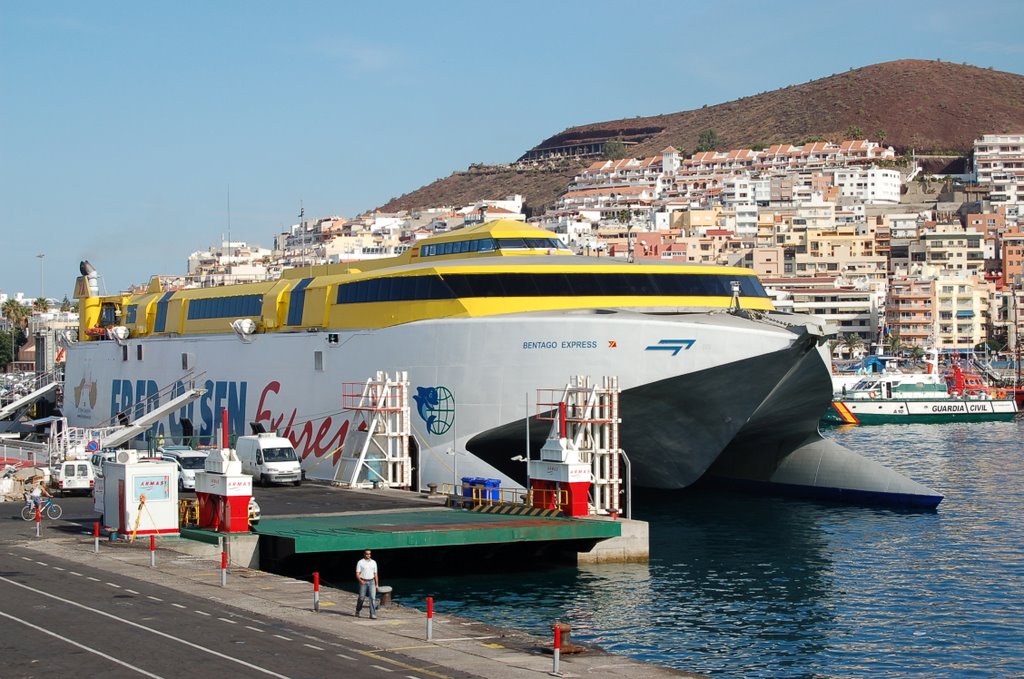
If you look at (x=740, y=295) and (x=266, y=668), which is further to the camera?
(x=740, y=295)

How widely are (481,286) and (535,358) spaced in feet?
10.8

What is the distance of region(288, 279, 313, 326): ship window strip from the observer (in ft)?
162

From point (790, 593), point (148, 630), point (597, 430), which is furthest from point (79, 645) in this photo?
point (597, 430)

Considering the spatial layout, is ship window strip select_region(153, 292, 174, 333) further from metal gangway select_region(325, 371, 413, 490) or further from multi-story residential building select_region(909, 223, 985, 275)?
multi-story residential building select_region(909, 223, 985, 275)

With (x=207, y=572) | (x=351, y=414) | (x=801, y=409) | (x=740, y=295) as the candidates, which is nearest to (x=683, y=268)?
(x=740, y=295)

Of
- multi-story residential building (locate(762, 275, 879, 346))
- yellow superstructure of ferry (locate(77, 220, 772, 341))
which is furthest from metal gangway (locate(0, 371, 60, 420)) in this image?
multi-story residential building (locate(762, 275, 879, 346))

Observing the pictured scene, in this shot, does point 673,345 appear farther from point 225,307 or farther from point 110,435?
point 110,435

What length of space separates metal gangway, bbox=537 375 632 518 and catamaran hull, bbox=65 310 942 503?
1.34m

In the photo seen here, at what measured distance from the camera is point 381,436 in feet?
140

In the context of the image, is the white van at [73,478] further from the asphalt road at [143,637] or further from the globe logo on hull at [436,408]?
the asphalt road at [143,637]

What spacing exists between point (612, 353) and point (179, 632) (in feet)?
60.5

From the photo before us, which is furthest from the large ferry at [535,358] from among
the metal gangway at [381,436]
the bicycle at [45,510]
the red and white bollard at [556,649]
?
the red and white bollard at [556,649]

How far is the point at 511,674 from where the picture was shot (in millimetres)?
19984

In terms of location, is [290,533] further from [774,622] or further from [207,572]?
[774,622]
